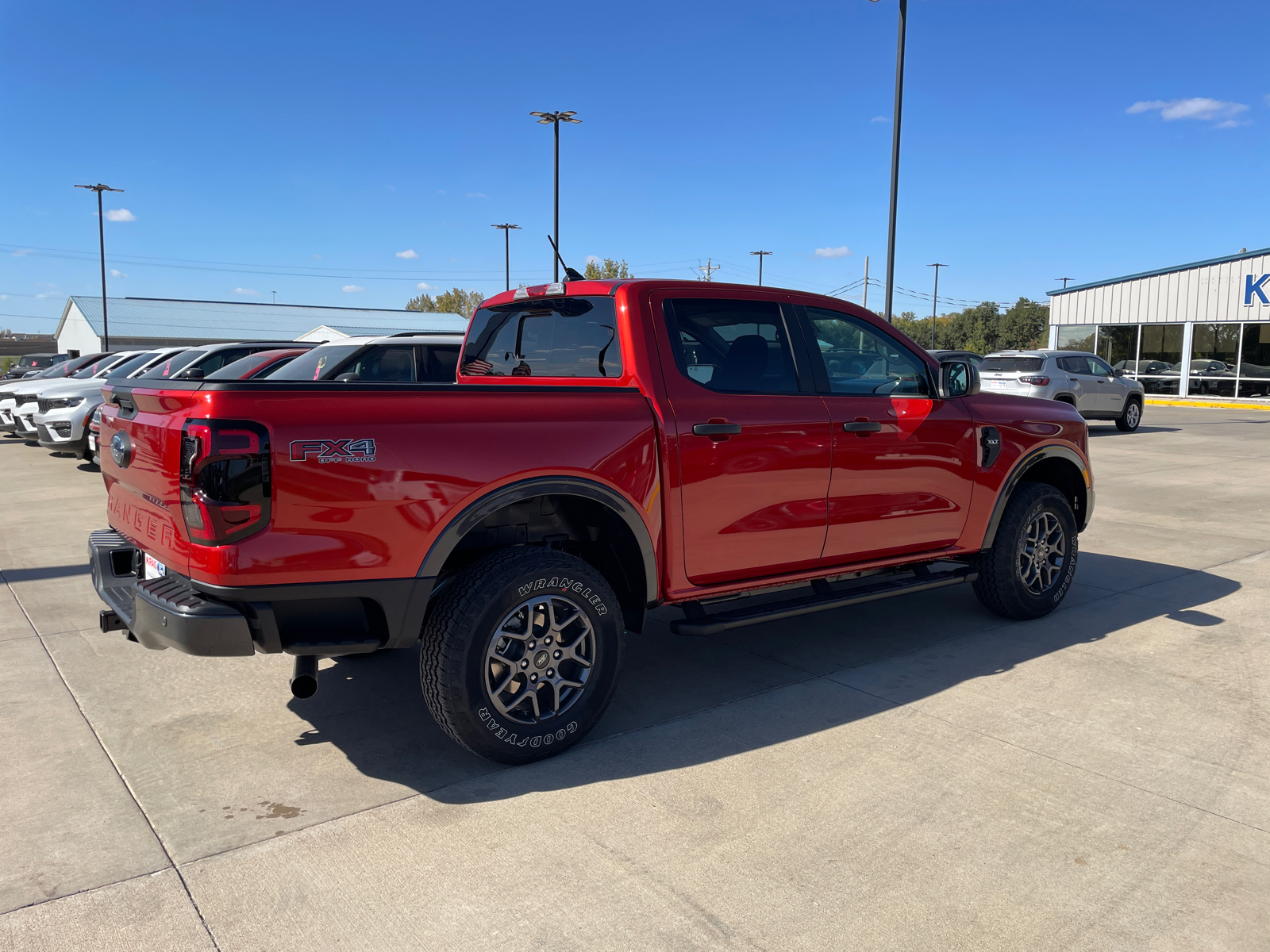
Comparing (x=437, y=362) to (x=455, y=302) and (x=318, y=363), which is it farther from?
(x=455, y=302)

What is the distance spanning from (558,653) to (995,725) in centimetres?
196

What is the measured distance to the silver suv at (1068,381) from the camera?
18.8 m

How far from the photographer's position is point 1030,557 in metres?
5.65

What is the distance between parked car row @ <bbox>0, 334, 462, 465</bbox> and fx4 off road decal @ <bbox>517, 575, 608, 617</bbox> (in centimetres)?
395

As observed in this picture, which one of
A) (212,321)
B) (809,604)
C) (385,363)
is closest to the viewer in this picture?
(809,604)

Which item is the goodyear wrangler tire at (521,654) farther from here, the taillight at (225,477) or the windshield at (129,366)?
the windshield at (129,366)

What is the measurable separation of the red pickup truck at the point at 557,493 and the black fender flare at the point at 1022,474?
34mm

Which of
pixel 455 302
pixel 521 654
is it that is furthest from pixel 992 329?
pixel 521 654

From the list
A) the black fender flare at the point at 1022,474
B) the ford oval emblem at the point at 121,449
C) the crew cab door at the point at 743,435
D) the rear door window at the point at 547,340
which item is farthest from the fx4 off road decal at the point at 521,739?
the black fender flare at the point at 1022,474

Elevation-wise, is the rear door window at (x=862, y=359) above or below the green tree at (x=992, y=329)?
below

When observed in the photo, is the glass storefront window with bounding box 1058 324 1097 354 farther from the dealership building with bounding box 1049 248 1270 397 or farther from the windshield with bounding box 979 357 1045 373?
the windshield with bounding box 979 357 1045 373

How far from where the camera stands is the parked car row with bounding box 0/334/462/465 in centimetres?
1038

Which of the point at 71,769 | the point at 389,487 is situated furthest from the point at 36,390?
the point at 389,487

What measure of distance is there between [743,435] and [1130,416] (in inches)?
764
